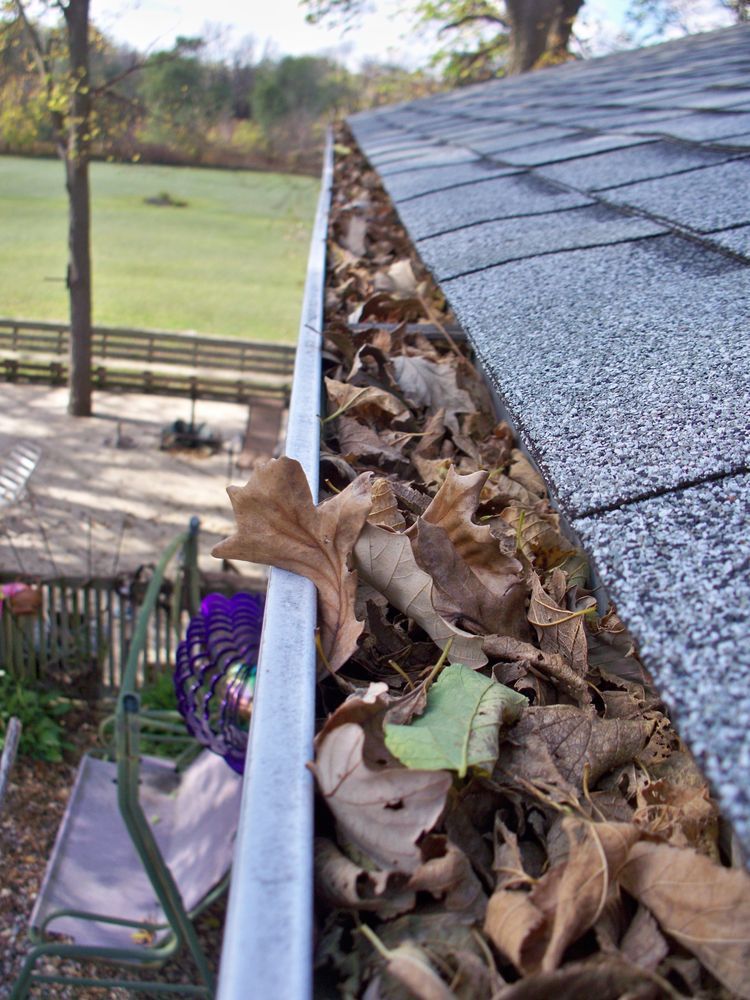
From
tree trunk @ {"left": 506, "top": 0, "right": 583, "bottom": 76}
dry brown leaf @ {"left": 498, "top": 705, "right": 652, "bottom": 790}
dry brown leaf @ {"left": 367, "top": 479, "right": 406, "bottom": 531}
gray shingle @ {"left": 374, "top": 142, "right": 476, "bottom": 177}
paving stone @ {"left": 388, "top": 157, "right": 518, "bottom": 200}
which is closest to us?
dry brown leaf @ {"left": 498, "top": 705, "right": 652, "bottom": 790}

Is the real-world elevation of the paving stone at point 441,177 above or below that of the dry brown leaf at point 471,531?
above

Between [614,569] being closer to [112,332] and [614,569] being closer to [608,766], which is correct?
[608,766]

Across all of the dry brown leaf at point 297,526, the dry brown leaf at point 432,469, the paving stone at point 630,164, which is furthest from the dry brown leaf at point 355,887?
the paving stone at point 630,164

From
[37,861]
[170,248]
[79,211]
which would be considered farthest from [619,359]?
[170,248]

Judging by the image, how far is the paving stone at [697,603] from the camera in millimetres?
374

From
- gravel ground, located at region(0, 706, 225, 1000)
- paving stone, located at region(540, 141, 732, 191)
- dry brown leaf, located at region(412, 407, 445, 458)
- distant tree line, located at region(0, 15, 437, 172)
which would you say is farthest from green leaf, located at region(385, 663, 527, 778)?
distant tree line, located at region(0, 15, 437, 172)

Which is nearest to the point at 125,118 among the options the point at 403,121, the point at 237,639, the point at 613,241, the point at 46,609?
the point at 403,121

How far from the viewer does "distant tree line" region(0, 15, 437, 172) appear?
11.6 metres

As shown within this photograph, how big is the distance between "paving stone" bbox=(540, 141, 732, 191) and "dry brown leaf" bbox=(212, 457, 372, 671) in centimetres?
121

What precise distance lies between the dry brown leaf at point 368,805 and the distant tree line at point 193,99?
453 inches

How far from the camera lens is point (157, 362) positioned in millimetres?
13797

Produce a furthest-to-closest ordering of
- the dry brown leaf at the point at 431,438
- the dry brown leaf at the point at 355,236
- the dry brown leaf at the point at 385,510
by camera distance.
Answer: the dry brown leaf at the point at 355,236, the dry brown leaf at the point at 431,438, the dry brown leaf at the point at 385,510

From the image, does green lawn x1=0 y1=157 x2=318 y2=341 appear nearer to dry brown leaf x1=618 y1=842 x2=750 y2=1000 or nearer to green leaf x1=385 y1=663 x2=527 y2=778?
green leaf x1=385 y1=663 x2=527 y2=778

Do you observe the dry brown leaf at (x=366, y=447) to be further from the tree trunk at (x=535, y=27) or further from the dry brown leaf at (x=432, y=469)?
the tree trunk at (x=535, y=27)
